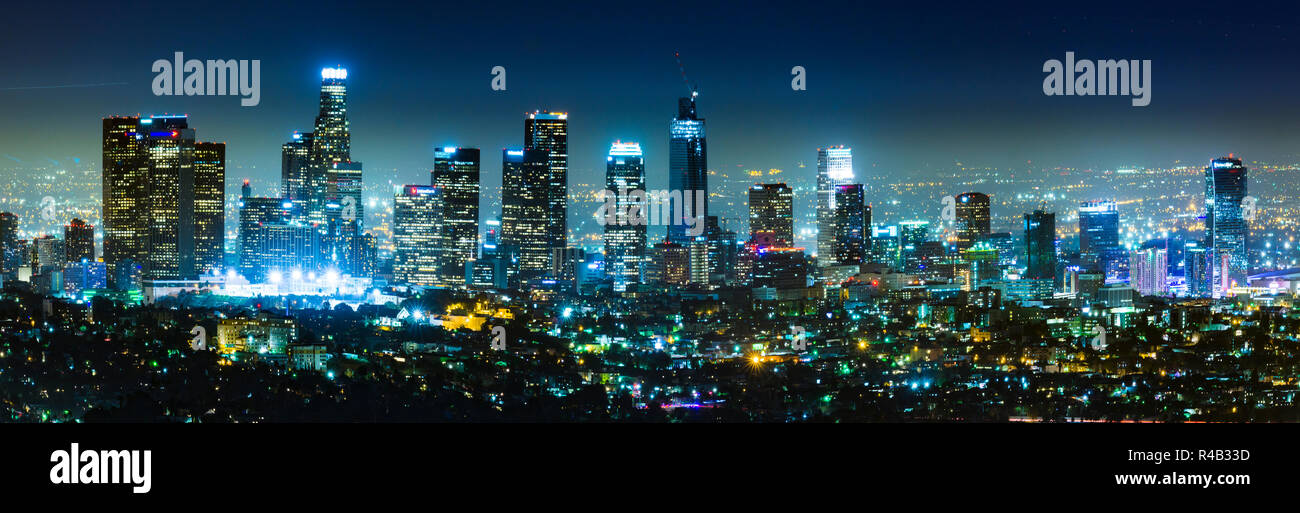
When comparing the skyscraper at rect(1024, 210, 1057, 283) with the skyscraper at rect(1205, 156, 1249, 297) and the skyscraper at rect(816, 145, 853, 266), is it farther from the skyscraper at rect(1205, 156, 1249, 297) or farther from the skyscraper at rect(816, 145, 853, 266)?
the skyscraper at rect(816, 145, 853, 266)

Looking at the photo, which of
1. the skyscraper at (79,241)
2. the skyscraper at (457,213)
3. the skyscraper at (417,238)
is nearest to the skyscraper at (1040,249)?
the skyscraper at (457,213)

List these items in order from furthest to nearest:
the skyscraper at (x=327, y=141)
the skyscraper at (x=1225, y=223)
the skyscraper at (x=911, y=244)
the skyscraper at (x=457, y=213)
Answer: the skyscraper at (x=911, y=244), the skyscraper at (x=457, y=213), the skyscraper at (x=1225, y=223), the skyscraper at (x=327, y=141)

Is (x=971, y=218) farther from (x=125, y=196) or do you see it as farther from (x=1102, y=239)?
(x=125, y=196)

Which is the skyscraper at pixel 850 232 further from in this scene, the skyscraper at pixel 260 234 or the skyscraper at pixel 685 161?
the skyscraper at pixel 260 234

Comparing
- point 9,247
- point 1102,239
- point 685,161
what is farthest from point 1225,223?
point 9,247

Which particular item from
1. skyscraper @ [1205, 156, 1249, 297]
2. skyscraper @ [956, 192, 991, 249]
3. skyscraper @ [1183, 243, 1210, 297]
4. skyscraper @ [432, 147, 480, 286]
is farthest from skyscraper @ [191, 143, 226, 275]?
skyscraper @ [1183, 243, 1210, 297]

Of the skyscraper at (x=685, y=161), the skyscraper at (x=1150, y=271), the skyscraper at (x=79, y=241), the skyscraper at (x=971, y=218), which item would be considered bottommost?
the skyscraper at (x=1150, y=271)

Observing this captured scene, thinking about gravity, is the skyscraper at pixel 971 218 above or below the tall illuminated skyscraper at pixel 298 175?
below
